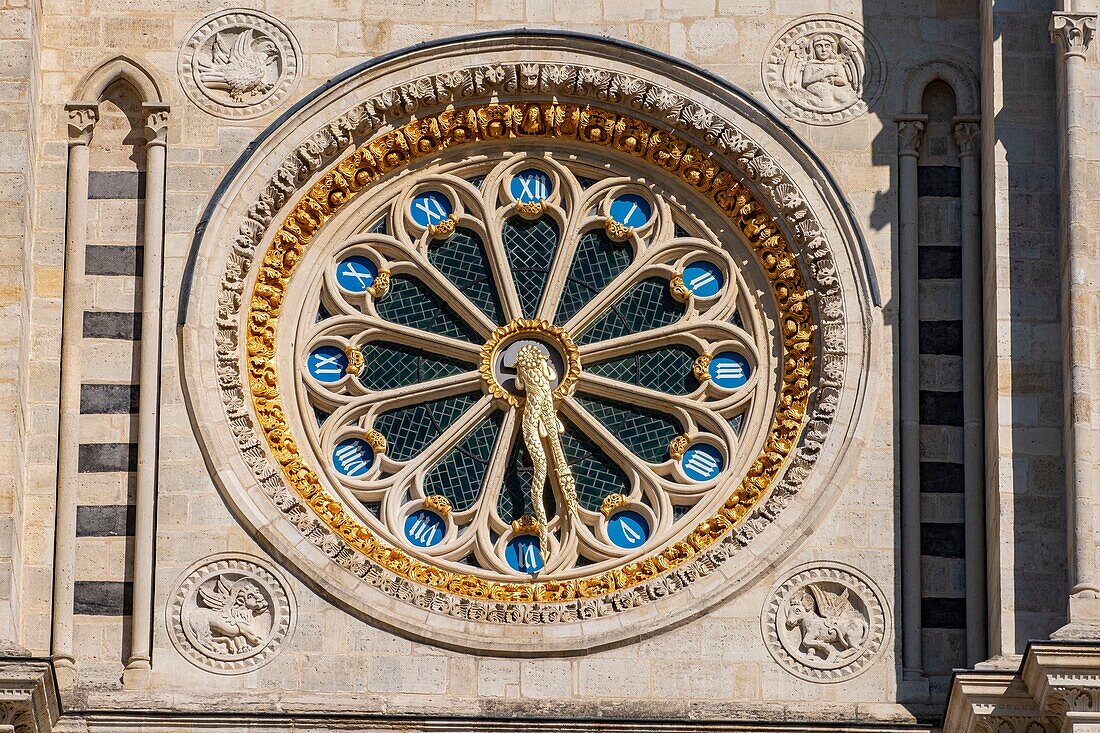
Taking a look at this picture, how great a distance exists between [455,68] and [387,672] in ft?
12.7

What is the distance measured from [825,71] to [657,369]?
2145 mm

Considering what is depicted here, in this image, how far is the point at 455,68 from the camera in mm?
20594

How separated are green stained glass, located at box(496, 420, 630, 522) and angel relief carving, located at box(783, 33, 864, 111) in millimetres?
2568

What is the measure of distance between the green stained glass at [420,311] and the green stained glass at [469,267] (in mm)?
159

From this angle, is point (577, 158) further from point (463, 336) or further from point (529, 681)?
point (529, 681)

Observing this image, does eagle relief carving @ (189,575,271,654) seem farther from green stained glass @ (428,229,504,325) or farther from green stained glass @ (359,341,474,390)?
green stained glass @ (428,229,504,325)

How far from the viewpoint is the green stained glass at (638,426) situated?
66.3 ft

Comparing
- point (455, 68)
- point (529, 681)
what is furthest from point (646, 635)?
point (455, 68)

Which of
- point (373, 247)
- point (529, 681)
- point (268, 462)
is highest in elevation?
point (373, 247)

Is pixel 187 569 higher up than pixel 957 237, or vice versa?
pixel 957 237

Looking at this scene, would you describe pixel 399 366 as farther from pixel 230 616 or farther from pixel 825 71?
pixel 825 71

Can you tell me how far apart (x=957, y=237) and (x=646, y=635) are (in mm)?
3188

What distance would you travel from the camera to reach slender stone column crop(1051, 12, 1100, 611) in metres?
18.4

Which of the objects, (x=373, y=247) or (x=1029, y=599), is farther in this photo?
(x=373, y=247)
